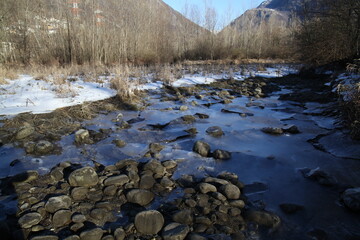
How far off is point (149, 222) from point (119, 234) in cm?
23

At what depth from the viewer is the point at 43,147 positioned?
10.00 ft

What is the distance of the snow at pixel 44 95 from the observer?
15.1 ft

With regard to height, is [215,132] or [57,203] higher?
[215,132]

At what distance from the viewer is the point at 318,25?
36.3 ft

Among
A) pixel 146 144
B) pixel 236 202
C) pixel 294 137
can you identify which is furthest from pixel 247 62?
pixel 236 202

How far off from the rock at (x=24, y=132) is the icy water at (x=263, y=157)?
0.24 metres

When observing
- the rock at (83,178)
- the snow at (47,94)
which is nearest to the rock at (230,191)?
the rock at (83,178)

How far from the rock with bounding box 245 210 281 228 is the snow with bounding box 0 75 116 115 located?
4.11 m

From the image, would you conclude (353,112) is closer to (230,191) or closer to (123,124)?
(230,191)

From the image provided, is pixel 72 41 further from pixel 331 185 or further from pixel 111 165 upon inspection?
pixel 331 185

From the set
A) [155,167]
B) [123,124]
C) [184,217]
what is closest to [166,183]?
[155,167]

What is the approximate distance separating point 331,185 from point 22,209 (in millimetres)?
2947

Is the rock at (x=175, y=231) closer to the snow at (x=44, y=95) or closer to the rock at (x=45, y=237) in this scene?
the rock at (x=45, y=237)

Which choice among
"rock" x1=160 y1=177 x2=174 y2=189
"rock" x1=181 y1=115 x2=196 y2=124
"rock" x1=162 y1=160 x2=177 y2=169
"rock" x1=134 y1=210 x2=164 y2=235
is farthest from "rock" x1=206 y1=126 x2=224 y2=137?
"rock" x1=134 y1=210 x2=164 y2=235
